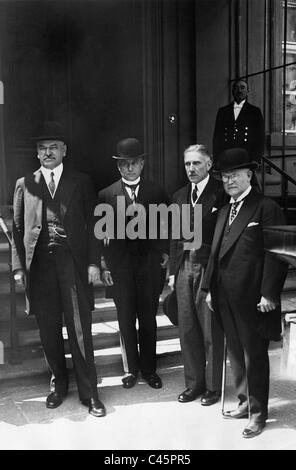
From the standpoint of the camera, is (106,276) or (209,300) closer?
(209,300)

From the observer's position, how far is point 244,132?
5.91m

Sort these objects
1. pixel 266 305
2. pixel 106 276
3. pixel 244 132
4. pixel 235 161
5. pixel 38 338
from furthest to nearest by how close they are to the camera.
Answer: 1. pixel 244 132
2. pixel 38 338
3. pixel 106 276
4. pixel 235 161
5. pixel 266 305

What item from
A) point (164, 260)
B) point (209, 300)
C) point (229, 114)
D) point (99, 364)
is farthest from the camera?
point (229, 114)

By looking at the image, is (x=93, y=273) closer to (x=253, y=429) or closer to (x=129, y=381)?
(x=129, y=381)

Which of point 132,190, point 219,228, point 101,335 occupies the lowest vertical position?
point 101,335

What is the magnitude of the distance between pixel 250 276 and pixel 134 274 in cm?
106

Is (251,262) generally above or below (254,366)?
above

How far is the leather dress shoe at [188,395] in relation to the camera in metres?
4.05

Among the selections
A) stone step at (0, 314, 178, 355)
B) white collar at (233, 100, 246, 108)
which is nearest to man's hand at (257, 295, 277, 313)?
stone step at (0, 314, 178, 355)

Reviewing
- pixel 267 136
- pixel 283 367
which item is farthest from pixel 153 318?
pixel 267 136

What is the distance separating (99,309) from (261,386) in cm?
216

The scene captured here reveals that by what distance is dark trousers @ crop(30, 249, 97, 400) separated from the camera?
391 cm

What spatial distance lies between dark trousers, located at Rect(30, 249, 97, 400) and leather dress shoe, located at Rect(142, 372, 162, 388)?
0.56 metres

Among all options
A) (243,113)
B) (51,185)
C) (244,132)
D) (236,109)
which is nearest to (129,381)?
(51,185)
